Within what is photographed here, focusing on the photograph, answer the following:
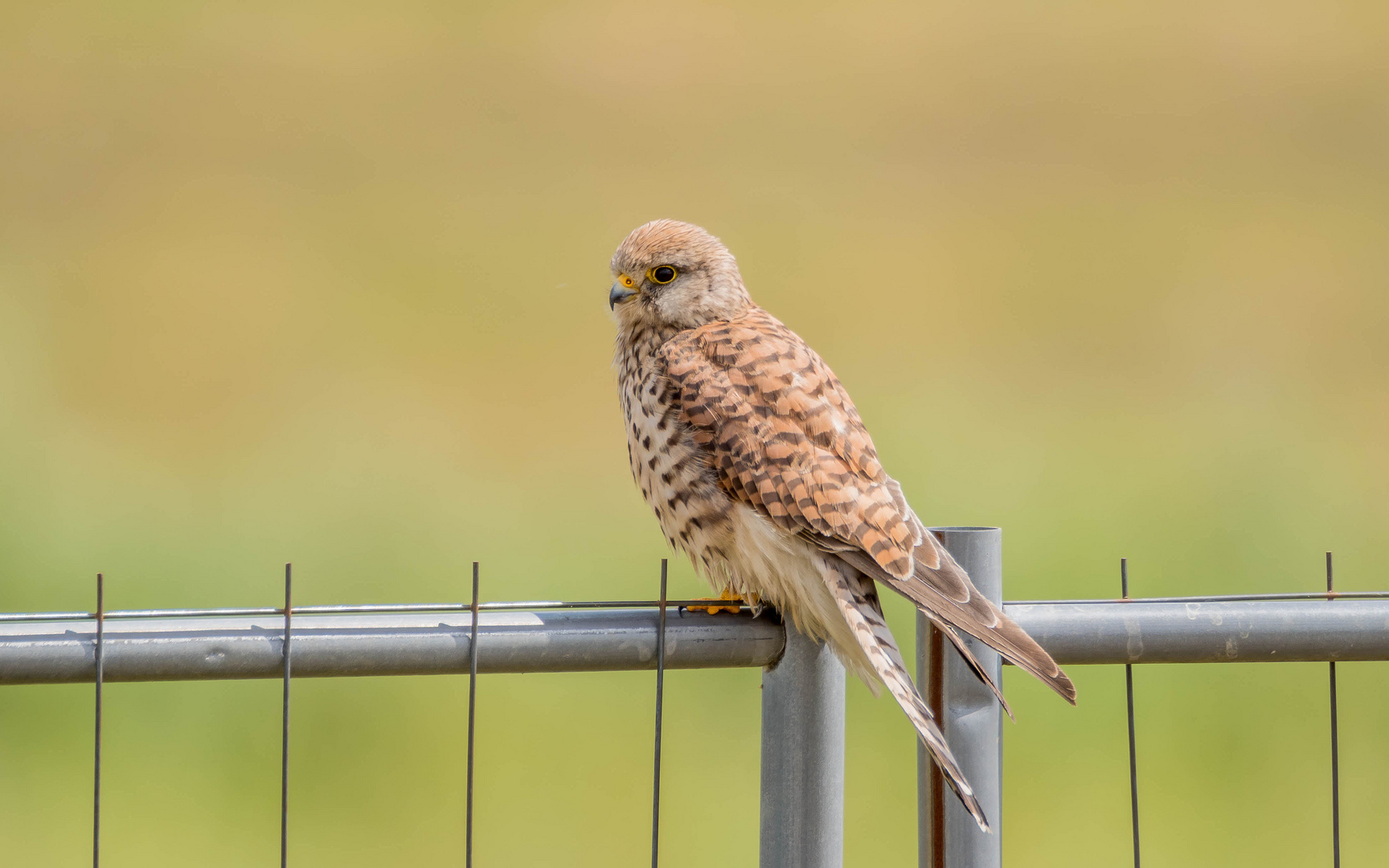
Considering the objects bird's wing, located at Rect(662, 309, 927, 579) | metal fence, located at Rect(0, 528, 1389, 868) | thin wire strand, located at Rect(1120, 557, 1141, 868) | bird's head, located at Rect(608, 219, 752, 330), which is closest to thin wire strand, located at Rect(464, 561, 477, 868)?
metal fence, located at Rect(0, 528, 1389, 868)

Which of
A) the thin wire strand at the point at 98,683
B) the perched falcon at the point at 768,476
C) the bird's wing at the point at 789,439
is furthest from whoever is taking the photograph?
the bird's wing at the point at 789,439

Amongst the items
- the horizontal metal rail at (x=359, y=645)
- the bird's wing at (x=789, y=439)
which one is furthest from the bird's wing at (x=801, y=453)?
the horizontal metal rail at (x=359, y=645)

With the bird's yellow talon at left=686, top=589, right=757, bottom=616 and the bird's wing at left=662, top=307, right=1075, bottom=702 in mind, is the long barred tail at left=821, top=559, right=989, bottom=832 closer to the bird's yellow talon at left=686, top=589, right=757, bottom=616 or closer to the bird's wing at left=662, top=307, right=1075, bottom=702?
the bird's wing at left=662, top=307, right=1075, bottom=702

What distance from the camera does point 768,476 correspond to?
1488mm

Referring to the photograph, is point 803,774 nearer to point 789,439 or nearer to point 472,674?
point 472,674

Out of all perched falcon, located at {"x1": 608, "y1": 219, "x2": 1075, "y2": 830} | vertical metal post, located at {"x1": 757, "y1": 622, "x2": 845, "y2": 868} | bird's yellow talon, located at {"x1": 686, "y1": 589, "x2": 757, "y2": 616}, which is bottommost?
vertical metal post, located at {"x1": 757, "y1": 622, "x2": 845, "y2": 868}

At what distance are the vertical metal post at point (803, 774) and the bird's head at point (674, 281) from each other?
0.89 m

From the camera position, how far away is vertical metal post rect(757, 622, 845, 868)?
1082 millimetres

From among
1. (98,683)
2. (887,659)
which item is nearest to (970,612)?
(887,659)

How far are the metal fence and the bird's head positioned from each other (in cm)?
78

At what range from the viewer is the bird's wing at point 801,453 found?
1256 mm

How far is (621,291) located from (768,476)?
1.87 ft

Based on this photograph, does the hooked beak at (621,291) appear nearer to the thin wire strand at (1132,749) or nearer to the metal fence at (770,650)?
the metal fence at (770,650)

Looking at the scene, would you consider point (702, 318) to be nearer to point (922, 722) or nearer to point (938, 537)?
point (938, 537)
